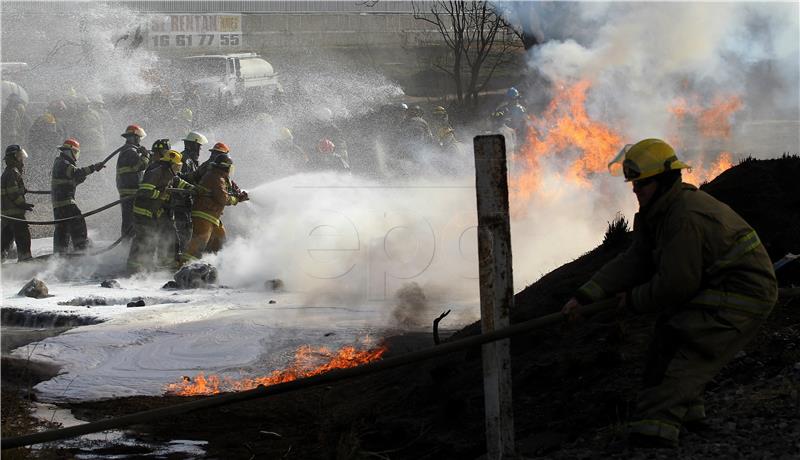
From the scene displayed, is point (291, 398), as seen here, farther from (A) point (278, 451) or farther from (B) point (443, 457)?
(B) point (443, 457)

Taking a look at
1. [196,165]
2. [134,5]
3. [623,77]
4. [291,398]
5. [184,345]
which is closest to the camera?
[291,398]

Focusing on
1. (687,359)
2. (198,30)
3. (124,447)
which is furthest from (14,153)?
(198,30)

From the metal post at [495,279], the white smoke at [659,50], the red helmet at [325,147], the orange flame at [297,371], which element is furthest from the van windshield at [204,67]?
the metal post at [495,279]

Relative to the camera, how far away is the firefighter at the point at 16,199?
14.5 metres

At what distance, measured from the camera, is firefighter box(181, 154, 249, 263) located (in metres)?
13.4

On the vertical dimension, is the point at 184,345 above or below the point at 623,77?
below

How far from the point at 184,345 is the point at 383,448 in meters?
4.10

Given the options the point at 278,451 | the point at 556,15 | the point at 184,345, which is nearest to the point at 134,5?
the point at 556,15

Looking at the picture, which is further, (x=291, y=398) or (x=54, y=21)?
(x=54, y=21)

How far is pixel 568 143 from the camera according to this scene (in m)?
17.4

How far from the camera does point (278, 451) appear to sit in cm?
595

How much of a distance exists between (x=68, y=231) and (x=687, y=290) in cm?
1267

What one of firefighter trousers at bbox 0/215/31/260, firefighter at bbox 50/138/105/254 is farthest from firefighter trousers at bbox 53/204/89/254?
firefighter trousers at bbox 0/215/31/260

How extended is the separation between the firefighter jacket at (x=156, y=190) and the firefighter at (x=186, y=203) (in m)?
0.21
